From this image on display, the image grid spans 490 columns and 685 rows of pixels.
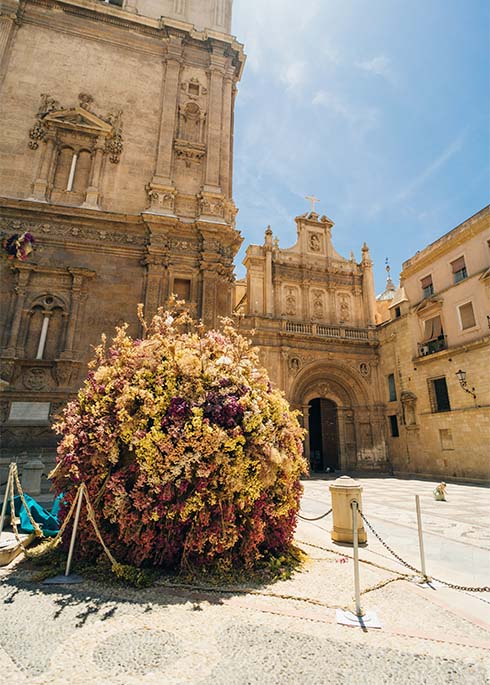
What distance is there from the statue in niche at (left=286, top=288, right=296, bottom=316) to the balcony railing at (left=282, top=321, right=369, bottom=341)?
53.1 inches

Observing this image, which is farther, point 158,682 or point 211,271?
point 211,271

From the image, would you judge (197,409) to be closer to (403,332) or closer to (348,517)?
(348,517)

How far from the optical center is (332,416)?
23.8 metres

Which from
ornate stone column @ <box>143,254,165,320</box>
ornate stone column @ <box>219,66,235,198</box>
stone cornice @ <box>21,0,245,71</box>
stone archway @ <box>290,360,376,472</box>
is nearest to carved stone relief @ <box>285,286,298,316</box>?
stone archway @ <box>290,360,376,472</box>

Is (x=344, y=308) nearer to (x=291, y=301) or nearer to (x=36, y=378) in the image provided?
(x=291, y=301)

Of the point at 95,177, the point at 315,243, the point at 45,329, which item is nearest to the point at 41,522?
the point at 45,329

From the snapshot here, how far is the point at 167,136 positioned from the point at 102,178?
3.41m

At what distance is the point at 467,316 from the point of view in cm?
1889

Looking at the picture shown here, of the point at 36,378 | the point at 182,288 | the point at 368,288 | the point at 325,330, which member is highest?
the point at 368,288

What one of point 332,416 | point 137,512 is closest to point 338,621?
point 137,512

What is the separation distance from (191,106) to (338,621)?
18836mm

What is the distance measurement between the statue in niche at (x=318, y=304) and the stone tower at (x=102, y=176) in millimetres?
11604

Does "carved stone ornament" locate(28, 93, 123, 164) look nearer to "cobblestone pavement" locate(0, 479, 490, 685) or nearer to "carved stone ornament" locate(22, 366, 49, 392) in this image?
"carved stone ornament" locate(22, 366, 49, 392)

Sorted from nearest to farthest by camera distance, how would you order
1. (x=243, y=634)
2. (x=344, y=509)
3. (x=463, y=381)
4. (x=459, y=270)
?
1. (x=243, y=634)
2. (x=344, y=509)
3. (x=463, y=381)
4. (x=459, y=270)
